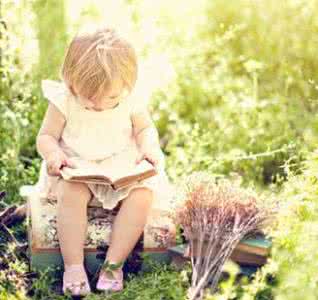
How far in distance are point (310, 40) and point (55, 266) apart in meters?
2.39

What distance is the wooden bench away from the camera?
13.2ft

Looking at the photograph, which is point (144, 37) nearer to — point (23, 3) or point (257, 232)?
point (23, 3)

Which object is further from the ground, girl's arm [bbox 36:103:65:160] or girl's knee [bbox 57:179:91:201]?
girl's arm [bbox 36:103:65:160]

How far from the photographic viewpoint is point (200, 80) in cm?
593

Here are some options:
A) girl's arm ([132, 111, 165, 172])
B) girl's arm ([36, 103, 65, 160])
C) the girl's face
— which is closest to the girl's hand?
girl's arm ([132, 111, 165, 172])

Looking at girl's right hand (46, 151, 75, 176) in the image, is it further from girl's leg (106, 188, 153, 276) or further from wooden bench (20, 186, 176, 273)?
girl's leg (106, 188, 153, 276)

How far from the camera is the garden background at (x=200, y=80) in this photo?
5.07 meters

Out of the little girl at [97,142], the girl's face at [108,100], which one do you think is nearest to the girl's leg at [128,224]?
the little girl at [97,142]

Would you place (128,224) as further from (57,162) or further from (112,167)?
(57,162)

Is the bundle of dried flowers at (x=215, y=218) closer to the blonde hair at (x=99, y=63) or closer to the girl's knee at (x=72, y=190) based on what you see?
the girl's knee at (x=72, y=190)

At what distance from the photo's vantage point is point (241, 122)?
537 centimetres

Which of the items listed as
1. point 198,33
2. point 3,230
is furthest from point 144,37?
point 3,230

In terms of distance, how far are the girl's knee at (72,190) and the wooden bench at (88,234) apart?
99mm

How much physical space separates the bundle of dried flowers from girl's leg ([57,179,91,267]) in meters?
0.44
